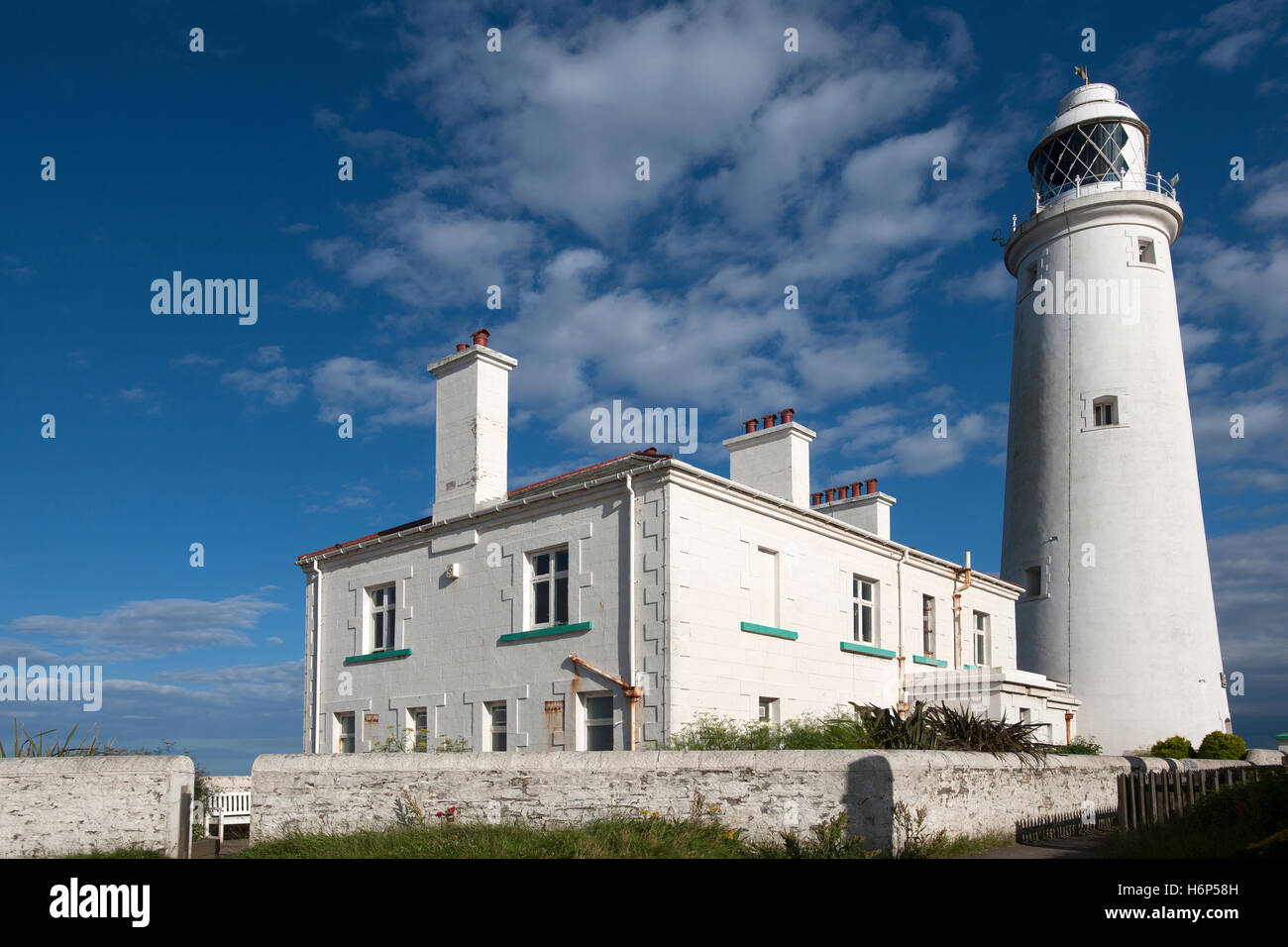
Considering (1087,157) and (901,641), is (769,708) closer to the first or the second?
(901,641)

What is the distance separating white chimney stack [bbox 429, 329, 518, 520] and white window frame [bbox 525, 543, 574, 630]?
1947 mm

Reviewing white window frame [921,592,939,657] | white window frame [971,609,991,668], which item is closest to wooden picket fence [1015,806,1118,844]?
white window frame [921,592,939,657]

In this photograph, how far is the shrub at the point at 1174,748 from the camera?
87.4 feet

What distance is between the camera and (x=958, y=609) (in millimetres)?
25641

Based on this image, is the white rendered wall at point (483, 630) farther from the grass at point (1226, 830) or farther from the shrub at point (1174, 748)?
the shrub at point (1174, 748)

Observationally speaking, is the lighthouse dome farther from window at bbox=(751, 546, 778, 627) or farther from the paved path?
the paved path

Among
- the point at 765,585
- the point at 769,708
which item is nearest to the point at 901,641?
the point at 765,585

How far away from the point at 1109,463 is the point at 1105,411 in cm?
168

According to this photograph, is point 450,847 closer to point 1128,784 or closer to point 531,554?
point 531,554

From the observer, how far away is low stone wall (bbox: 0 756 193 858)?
45.6 feet
